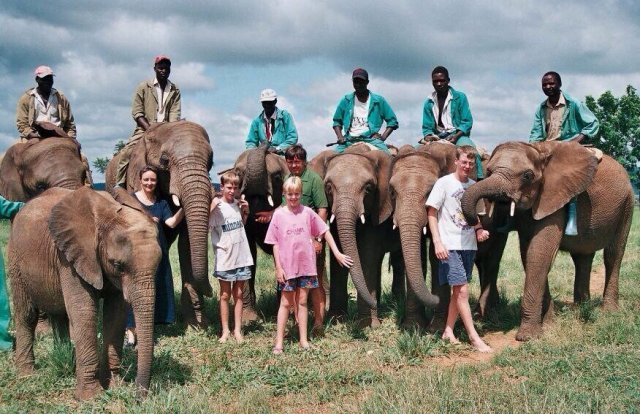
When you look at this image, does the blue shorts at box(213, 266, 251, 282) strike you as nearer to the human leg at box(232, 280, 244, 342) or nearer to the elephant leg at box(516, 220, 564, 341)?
the human leg at box(232, 280, 244, 342)

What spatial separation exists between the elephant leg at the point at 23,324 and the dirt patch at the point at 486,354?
187 inches

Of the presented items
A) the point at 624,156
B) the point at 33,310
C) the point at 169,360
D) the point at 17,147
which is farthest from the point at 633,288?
the point at 624,156

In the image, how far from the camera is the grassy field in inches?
227

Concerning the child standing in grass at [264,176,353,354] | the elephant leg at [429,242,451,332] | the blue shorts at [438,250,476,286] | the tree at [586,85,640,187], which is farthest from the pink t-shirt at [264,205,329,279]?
the tree at [586,85,640,187]

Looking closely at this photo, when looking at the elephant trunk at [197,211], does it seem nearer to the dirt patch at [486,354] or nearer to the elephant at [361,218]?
the elephant at [361,218]

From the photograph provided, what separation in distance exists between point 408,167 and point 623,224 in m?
4.02

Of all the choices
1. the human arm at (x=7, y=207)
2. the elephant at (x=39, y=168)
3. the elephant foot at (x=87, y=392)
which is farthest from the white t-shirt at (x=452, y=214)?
the elephant at (x=39, y=168)

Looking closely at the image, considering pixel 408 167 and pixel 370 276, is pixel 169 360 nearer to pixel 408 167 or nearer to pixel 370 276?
pixel 370 276

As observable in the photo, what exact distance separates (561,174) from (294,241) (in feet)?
12.6

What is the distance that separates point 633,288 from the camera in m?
11.6

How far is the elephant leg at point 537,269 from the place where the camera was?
8578 millimetres

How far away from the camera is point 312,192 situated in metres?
8.66

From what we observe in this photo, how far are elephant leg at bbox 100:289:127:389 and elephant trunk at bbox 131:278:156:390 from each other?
86 cm

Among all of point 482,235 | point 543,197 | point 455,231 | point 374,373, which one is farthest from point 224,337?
point 543,197
